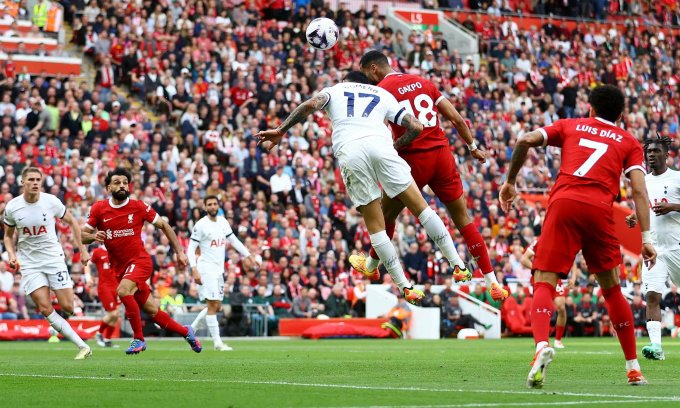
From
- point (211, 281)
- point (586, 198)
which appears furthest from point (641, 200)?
point (211, 281)

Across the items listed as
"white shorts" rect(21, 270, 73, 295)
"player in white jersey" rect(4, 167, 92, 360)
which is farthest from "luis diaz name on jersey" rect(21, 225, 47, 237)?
"white shorts" rect(21, 270, 73, 295)

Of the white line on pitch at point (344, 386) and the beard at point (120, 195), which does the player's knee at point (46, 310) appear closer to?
the beard at point (120, 195)

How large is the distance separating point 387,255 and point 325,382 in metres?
2.83

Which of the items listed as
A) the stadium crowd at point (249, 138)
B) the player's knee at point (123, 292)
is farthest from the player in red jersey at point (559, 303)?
the player's knee at point (123, 292)

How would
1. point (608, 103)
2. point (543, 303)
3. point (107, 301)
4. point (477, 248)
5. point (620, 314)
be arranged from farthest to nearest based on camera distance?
point (107, 301) → point (477, 248) → point (620, 314) → point (608, 103) → point (543, 303)

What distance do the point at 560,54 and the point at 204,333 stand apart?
21.9 meters

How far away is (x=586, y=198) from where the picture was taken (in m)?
10.1

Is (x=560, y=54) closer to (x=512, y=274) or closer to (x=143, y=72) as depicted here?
(x=512, y=274)

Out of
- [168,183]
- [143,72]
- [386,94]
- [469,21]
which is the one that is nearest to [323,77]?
[143,72]

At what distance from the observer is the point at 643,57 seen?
46188mm

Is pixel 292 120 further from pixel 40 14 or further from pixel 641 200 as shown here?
pixel 40 14

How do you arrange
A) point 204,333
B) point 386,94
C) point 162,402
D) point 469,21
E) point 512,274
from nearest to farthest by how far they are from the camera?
point 162,402
point 386,94
point 204,333
point 512,274
point 469,21

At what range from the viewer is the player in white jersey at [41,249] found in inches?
669

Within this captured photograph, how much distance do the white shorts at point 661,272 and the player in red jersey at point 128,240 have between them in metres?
6.39
